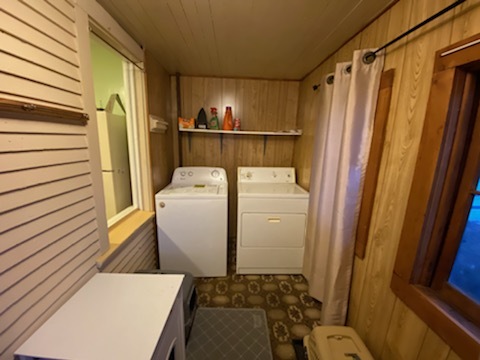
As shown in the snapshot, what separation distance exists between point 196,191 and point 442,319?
1826mm

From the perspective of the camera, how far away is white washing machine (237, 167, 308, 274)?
204cm

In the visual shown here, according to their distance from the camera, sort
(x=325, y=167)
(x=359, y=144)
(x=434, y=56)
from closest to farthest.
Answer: (x=434, y=56), (x=359, y=144), (x=325, y=167)

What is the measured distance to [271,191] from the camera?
2176 millimetres

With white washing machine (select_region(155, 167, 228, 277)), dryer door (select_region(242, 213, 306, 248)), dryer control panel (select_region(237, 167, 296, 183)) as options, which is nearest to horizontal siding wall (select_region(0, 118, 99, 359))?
white washing machine (select_region(155, 167, 228, 277))

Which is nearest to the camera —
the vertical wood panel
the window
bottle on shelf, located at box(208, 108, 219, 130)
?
the window

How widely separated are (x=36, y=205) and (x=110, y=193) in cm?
102

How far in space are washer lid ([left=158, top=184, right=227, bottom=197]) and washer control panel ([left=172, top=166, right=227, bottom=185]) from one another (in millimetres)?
119

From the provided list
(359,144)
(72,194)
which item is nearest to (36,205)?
(72,194)

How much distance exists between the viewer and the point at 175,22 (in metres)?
1.39

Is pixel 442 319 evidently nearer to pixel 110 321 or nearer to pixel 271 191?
pixel 110 321

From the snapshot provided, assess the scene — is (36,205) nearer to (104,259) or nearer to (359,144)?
(104,259)

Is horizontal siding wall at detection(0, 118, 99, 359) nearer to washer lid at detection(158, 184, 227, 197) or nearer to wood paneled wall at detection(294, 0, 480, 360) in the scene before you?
washer lid at detection(158, 184, 227, 197)

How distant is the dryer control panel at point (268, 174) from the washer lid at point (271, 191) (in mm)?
133

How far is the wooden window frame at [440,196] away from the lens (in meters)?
0.79
